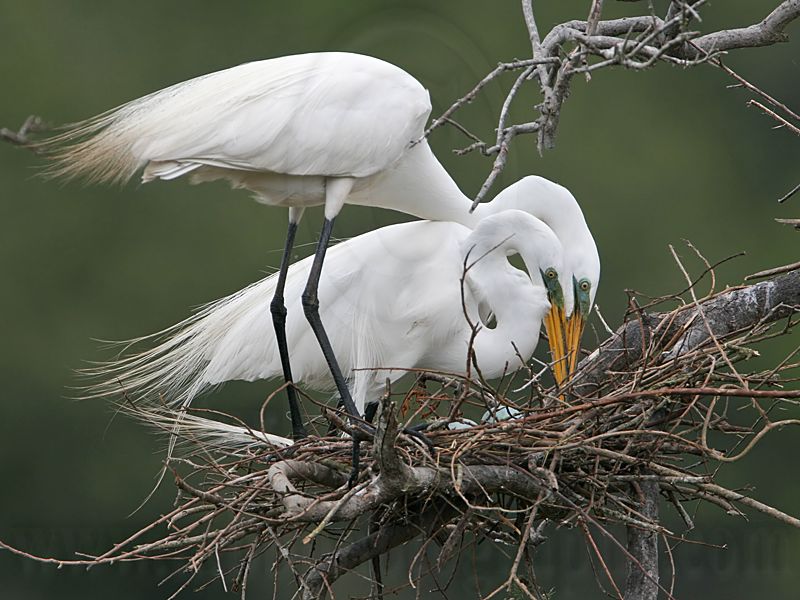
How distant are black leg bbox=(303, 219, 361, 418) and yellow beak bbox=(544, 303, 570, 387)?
0.42 metres

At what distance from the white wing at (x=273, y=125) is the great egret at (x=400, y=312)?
0.90 feet

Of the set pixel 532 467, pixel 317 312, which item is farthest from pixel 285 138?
pixel 532 467

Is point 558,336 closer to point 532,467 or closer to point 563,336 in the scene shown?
point 563,336

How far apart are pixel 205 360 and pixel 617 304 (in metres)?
4.12

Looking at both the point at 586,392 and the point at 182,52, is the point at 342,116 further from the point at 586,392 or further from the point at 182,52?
the point at 182,52

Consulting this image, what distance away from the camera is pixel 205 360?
284 cm

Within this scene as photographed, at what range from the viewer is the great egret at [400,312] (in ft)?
8.61

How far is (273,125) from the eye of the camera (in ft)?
8.01

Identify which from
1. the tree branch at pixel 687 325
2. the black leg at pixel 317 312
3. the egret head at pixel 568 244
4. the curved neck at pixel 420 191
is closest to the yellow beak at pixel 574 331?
the egret head at pixel 568 244

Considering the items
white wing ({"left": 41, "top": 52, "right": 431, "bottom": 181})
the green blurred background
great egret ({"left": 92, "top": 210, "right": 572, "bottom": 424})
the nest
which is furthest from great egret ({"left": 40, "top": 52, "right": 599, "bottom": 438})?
the green blurred background

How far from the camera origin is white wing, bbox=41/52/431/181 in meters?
2.42

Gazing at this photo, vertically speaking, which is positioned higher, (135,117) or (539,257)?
(135,117)

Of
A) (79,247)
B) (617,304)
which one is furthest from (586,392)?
(79,247)

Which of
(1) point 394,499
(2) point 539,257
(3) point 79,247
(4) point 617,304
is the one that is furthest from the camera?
(3) point 79,247
